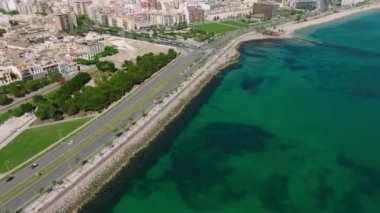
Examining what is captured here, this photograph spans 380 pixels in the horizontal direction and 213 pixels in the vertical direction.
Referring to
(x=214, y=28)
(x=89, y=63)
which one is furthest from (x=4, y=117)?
(x=214, y=28)

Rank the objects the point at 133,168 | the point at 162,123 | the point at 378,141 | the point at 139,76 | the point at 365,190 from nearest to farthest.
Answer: the point at 365,190, the point at 133,168, the point at 378,141, the point at 162,123, the point at 139,76

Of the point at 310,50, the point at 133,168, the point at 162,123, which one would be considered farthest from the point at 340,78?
the point at 133,168

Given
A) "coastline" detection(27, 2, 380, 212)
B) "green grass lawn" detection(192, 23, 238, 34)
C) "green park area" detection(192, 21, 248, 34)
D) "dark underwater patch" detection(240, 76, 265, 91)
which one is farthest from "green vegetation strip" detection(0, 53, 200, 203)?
"green park area" detection(192, 21, 248, 34)

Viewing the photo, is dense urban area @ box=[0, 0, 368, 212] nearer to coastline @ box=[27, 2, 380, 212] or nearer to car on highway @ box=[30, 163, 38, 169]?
car on highway @ box=[30, 163, 38, 169]

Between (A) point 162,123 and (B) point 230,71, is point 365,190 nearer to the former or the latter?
(A) point 162,123

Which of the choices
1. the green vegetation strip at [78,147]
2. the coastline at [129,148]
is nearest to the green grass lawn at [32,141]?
the green vegetation strip at [78,147]

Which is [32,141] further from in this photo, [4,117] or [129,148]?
[129,148]
